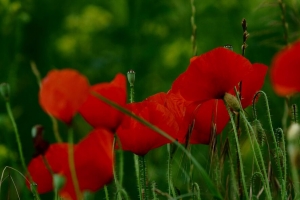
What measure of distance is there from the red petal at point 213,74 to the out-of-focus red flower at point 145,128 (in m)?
0.04

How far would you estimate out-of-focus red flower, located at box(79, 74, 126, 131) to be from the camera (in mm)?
928

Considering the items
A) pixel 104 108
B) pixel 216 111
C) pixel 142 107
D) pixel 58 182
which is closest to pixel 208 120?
pixel 216 111

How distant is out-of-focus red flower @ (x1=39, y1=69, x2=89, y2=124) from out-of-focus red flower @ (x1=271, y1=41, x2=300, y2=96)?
220 mm

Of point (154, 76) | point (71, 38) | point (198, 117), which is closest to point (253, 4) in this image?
point (154, 76)

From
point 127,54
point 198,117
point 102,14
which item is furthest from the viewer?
point 102,14

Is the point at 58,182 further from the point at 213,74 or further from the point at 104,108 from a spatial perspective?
the point at 213,74

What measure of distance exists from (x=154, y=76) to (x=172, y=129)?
329cm

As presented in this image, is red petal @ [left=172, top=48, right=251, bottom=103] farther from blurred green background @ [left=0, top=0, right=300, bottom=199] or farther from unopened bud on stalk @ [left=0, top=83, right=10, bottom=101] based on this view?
blurred green background @ [left=0, top=0, right=300, bottom=199]

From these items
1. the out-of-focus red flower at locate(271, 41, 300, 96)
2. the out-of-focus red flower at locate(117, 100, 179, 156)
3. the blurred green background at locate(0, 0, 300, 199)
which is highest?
the blurred green background at locate(0, 0, 300, 199)

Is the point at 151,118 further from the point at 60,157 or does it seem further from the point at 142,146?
the point at 60,157

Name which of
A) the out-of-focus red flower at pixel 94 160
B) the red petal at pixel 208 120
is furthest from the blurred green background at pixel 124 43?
the out-of-focus red flower at pixel 94 160

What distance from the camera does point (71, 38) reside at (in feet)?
13.8

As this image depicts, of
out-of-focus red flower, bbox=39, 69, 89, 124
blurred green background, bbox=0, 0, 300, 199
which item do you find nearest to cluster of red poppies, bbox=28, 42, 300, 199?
out-of-focus red flower, bbox=39, 69, 89, 124

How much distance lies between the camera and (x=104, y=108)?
3.05ft
